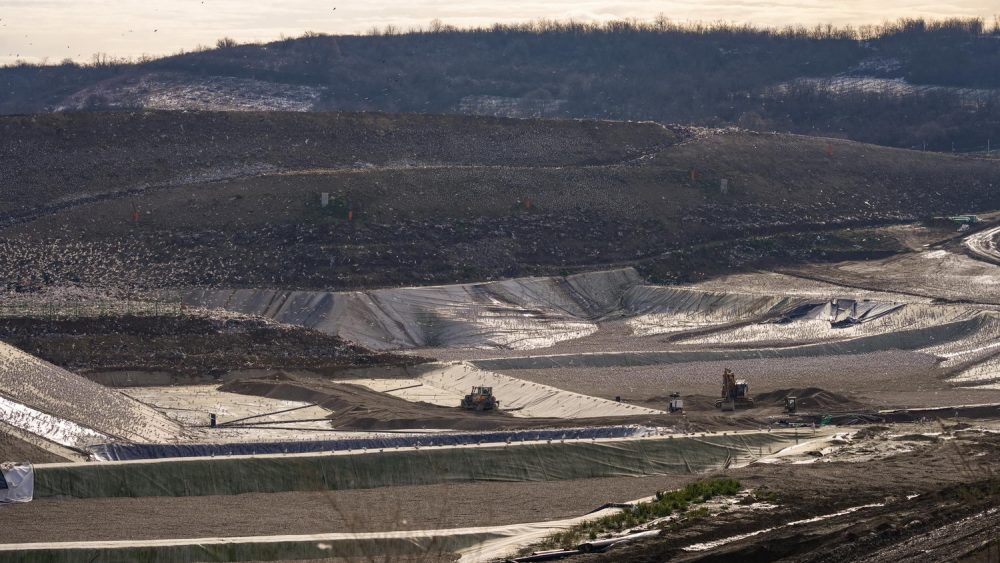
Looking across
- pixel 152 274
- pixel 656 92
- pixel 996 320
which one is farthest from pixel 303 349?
pixel 656 92

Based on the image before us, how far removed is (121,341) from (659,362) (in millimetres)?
16717

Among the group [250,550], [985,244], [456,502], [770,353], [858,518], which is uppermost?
[858,518]

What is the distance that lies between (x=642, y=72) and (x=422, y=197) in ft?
247

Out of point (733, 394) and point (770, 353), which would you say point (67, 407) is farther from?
point (770, 353)

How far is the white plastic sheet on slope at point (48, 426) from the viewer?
28.1m

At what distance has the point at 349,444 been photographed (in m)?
29.0

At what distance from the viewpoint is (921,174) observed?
267 ft

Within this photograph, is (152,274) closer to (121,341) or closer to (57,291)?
(57,291)

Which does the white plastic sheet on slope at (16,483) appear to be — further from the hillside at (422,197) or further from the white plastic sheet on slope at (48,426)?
the hillside at (422,197)

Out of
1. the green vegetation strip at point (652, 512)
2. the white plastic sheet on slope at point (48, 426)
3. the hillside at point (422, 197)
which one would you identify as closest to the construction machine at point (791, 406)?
the green vegetation strip at point (652, 512)

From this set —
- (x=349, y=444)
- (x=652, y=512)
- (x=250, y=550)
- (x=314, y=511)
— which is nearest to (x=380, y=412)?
(x=349, y=444)

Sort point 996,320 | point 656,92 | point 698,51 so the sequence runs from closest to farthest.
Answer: point 996,320 < point 656,92 < point 698,51

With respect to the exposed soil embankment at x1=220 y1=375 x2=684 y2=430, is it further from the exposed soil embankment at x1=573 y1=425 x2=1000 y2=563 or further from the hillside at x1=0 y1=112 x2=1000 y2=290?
the hillside at x1=0 y1=112 x2=1000 y2=290

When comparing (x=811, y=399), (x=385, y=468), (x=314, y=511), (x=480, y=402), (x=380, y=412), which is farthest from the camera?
(x=811, y=399)
